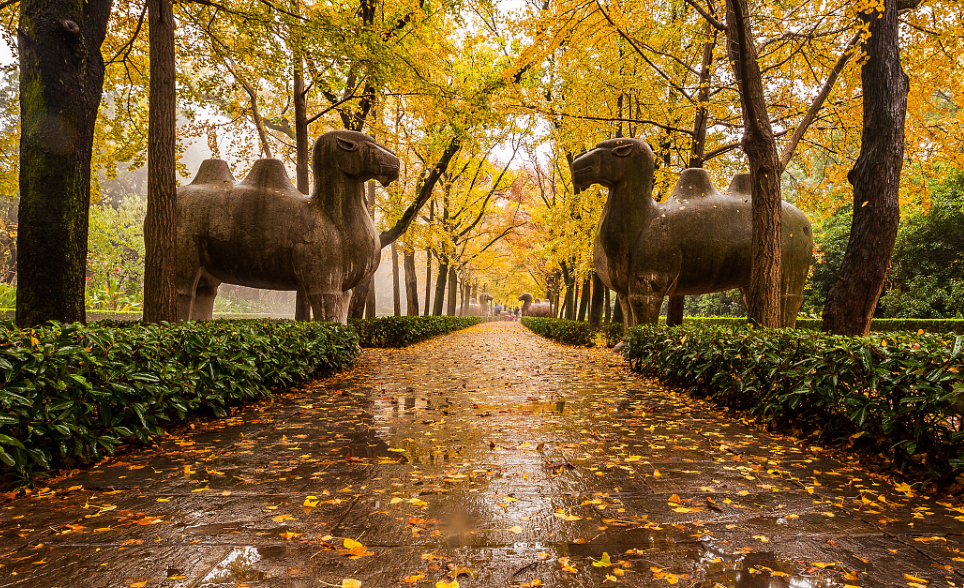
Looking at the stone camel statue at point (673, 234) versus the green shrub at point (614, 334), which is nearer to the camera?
the stone camel statue at point (673, 234)

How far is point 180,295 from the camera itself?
7770mm

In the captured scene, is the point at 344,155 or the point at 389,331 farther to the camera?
the point at 389,331

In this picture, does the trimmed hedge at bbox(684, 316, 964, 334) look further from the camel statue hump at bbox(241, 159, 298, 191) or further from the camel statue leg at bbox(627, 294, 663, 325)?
the camel statue hump at bbox(241, 159, 298, 191)

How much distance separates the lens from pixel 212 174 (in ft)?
26.9

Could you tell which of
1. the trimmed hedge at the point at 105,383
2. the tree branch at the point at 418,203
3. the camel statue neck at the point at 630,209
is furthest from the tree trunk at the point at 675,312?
the trimmed hedge at the point at 105,383

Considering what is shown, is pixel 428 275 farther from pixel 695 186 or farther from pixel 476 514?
pixel 476 514

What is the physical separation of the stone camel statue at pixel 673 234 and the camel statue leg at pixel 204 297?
723 centimetres

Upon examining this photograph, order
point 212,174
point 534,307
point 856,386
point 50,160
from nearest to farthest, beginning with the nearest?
point 856,386 < point 50,160 < point 212,174 < point 534,307

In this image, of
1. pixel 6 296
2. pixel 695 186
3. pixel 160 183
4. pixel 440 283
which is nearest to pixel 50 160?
pixel 160 183

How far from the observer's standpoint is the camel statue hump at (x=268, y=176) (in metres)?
7.97

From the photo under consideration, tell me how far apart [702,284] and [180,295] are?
31.1ft

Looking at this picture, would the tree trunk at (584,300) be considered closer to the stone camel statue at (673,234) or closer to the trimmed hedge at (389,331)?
the trimmed hedge at (389,331)

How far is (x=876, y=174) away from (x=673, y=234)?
9.38 feet

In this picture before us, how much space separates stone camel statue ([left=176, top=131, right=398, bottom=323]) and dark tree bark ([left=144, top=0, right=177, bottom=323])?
2119 mm
